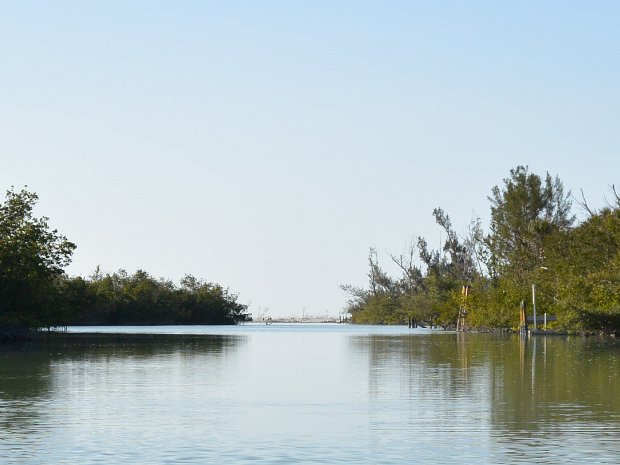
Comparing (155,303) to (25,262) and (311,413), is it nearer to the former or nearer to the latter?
(25,262)

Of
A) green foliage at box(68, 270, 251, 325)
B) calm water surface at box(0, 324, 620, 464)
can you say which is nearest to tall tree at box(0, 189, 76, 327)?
calm water surface at box(0, 324, 620, 464)

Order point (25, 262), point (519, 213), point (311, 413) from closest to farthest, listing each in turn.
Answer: point (311, 413) → point (25, 262) → point (519, 213)

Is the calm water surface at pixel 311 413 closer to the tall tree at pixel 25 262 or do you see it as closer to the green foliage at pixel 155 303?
the tall tree at pixel 25 262

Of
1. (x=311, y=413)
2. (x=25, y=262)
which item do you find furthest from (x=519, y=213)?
(x=311, y=413)

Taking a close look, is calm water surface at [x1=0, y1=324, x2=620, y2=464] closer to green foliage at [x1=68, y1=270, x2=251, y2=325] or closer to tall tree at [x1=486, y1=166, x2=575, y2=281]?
tall tree at [x1=486, y1=166, x2=575, y2=281]

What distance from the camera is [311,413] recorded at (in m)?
22.0

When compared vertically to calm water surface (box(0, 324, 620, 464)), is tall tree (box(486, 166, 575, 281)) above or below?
above

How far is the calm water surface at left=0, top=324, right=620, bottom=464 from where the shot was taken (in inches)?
648

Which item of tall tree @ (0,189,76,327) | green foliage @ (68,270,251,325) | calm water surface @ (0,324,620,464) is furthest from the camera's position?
green foliage @ (68,270,251,325)

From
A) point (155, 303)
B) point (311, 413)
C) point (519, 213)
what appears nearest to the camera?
point (311, 413)

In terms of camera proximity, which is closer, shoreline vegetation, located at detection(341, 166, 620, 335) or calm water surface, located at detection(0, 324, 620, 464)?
calm water surface, located at detection(0, 324, 620, 464)

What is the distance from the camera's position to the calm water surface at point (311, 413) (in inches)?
648

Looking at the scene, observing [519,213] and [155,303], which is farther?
[155,303]

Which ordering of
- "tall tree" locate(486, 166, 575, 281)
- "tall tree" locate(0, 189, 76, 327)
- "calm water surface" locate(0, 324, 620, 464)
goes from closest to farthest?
1. "calm water surface" locate(0, 324, 620, 464)
2. "tall tree" locate(0, 189, 76, 327)
3. "tall tree" locate(486, 166, 575, 281)
